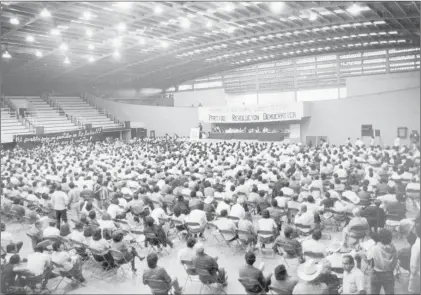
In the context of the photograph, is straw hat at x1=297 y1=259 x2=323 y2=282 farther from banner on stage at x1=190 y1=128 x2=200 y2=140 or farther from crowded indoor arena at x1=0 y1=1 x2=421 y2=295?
banner on stage at x1=190 y1=128 x2=200 y2=140

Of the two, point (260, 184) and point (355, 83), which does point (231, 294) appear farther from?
point (355, 83)

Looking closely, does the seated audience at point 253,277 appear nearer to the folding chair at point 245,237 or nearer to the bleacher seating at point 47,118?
the folding chair at point 245,237

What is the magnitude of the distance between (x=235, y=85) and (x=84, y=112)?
692 inches

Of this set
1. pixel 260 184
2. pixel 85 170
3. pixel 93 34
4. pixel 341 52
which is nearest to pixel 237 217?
pixel 260 184

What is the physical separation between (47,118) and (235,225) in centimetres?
3269

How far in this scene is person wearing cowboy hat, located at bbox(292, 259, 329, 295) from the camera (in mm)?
5328

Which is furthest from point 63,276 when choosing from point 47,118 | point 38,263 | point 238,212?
point 47,118

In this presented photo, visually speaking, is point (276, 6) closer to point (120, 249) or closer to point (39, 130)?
point (120, 249)

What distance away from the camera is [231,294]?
6.99 meters

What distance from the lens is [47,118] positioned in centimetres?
3656

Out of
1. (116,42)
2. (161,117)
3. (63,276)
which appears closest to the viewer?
(63,276)

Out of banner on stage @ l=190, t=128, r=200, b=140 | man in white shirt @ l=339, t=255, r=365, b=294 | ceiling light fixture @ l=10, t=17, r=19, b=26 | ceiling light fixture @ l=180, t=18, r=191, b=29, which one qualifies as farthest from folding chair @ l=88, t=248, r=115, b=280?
banner on stage @ l=190, t=128, r=200, b=140

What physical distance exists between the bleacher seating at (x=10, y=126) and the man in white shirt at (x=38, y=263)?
26.1m

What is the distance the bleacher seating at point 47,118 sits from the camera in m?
35.1
